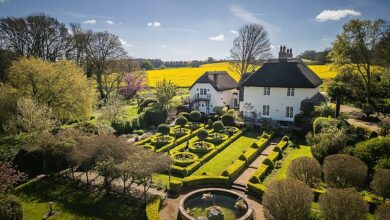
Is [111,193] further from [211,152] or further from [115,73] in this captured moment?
[115,73]

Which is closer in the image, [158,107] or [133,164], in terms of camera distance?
[133,164]

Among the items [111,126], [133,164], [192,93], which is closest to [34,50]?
A: [111,126]

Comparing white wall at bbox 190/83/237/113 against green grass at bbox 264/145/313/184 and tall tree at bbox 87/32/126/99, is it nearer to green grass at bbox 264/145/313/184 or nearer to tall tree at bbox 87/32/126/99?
tall tree at bbox 87/32/126/99

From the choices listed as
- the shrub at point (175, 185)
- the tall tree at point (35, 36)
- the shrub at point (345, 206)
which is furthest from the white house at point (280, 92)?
the tall tree at point (35, 36)

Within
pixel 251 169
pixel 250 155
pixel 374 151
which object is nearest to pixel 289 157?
pixel 250 155

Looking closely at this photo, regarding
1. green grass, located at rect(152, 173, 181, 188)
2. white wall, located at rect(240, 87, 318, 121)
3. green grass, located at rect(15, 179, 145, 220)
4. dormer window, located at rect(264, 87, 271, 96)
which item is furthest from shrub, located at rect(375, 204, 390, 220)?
dormer window, located at rect(264, 87, 271, 96)

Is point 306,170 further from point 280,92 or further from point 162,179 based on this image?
point 280,92
